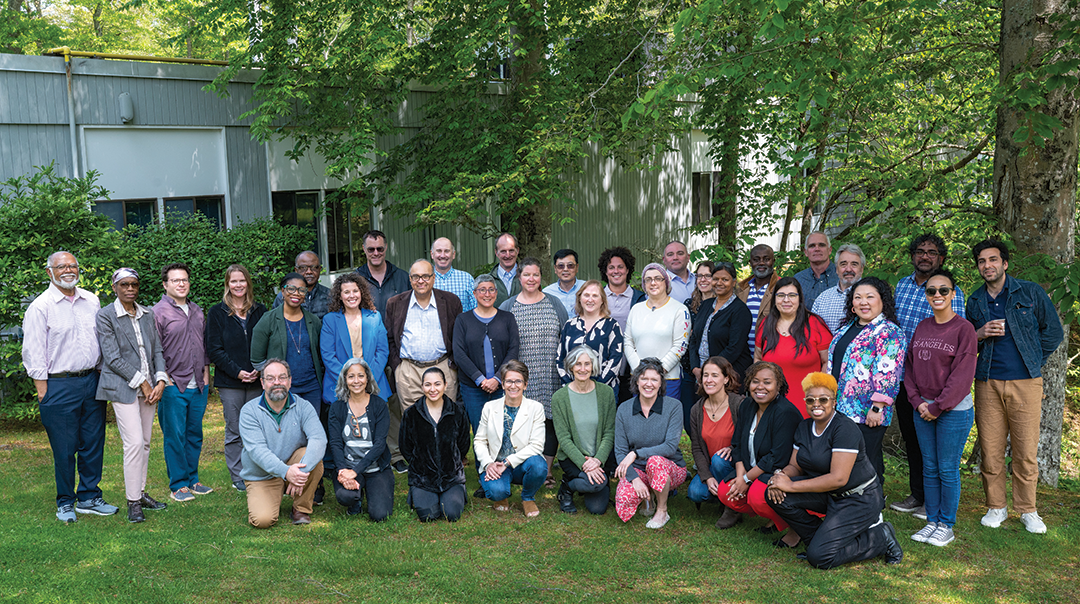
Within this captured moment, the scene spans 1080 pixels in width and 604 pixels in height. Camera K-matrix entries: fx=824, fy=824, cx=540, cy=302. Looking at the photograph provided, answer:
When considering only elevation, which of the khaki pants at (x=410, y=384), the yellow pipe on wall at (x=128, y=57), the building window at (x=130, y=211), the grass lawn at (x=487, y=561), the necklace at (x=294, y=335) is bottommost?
the grass lawn at (x=487, y=561)

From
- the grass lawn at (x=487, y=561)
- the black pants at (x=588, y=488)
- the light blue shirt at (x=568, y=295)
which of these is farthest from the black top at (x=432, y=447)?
the light blue shirt at (x=568, y=295)

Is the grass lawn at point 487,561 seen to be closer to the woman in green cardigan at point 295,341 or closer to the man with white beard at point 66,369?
the man with white beard at point 66,369

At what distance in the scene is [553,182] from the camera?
33.3 feet

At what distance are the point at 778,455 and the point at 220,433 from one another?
20.4 ft

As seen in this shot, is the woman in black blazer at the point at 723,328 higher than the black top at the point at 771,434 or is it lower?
higher

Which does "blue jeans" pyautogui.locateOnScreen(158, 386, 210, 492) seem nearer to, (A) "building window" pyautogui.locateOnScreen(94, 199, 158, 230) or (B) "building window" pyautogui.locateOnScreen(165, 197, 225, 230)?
(A) "building window" pyautogui.locateOnScreen(94, 199, 158, 230)

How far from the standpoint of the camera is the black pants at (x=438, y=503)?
19.8ft

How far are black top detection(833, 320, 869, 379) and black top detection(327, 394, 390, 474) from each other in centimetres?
327

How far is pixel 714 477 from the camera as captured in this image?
5.93 m

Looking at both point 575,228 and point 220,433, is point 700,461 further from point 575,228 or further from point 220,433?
point 575,228

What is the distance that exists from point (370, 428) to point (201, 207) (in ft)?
22.9

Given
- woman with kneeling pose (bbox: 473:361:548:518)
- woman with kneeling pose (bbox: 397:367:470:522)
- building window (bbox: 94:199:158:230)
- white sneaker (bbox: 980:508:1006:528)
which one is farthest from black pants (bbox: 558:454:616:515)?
building window (bbox: 94:199:158:230)

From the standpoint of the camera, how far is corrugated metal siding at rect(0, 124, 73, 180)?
999cm

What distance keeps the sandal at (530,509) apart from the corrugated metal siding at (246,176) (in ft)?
24.5
